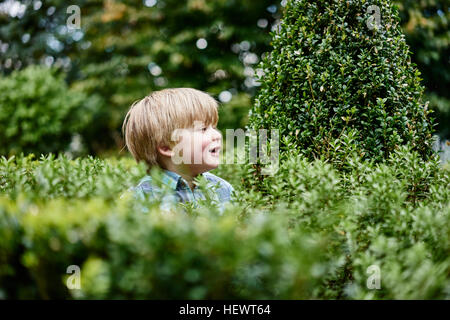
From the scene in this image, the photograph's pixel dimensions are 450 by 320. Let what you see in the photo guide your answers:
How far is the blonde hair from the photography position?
2.70m

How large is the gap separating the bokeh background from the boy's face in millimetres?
6609

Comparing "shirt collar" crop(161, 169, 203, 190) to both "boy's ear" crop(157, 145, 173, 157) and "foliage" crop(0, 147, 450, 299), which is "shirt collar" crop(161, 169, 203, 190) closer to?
"boy's ear" crop(157, 145, 173, 157)

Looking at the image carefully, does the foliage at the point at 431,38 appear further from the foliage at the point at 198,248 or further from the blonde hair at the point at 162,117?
the foliage at the point at 198,248

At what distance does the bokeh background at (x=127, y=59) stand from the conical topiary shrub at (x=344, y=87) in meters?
6.31

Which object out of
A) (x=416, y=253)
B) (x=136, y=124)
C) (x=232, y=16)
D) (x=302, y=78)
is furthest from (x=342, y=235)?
(x=232, y=16)

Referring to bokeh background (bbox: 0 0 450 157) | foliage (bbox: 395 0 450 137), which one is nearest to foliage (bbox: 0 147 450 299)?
bokeh background (bbox: 0 0 450 157)

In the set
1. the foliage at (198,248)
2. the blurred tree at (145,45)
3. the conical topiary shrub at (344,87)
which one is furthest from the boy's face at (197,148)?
the blurred tree at (145,45)

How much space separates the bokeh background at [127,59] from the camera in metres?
8.54

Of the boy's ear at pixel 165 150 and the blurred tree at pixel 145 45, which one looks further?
the blurred tree at pixel 145 45

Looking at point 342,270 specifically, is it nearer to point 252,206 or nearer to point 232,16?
point 252,206

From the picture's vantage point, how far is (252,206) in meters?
2.13

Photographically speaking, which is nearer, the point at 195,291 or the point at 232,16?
the point at 195,291

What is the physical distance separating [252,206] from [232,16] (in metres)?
11.4

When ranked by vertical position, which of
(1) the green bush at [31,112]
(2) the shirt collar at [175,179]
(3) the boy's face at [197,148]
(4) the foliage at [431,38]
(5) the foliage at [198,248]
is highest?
(4) the foliage at [431,38]
